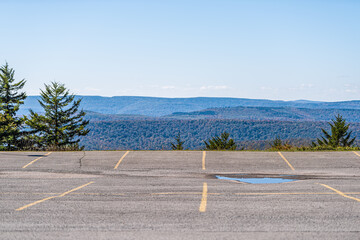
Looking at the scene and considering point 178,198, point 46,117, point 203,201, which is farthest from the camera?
point 46,117

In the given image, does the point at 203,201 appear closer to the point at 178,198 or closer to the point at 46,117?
the point at 178,198

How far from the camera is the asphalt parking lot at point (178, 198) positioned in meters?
8.35

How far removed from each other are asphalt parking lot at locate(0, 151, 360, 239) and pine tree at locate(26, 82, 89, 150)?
4738 centimetres

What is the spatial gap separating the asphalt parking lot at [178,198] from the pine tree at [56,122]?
4738 cm

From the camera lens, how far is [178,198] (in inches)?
463

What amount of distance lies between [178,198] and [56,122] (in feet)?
208

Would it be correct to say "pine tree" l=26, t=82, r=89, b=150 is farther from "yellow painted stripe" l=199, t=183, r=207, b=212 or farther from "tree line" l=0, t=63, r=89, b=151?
"yellow painted stripe" l=199, t=183, r=207, b=212

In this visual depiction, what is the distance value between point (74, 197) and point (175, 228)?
15.0ft

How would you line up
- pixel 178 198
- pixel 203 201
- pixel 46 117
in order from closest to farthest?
1. pixel 203 201
2. pixel 178 198
3. pixel 46 117

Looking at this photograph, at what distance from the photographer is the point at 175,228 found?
8.48 metres

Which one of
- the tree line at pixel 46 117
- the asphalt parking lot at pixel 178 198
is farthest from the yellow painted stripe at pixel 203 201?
the tree line at pixel 46 117

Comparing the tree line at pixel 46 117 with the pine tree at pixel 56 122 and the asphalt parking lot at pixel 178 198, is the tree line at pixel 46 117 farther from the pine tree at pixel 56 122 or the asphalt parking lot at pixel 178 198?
the asphalt parking lot at pixel 178 198

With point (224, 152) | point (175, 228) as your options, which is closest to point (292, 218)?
point (175, 228)

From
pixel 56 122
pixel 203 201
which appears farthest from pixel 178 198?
pixel 56 122
